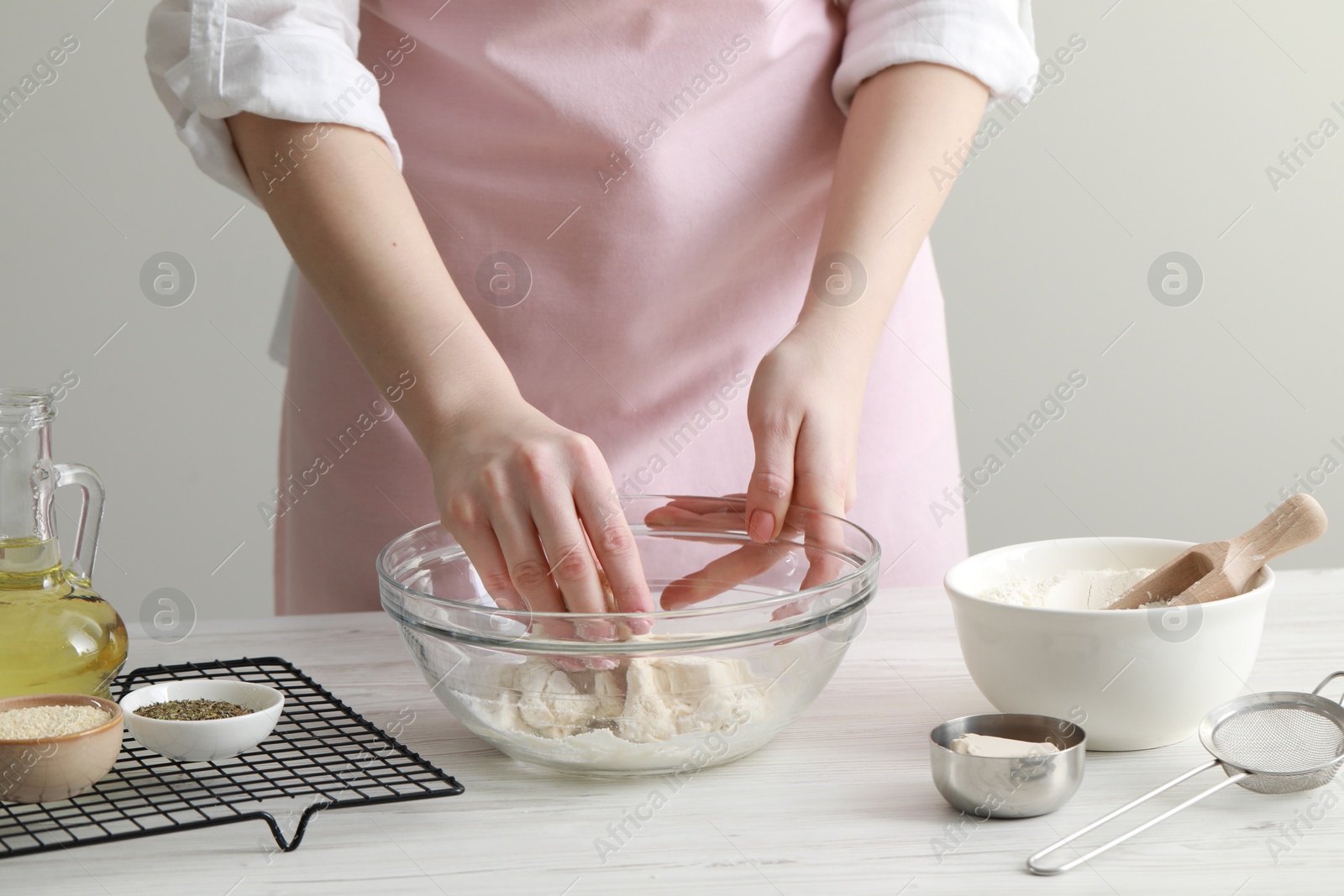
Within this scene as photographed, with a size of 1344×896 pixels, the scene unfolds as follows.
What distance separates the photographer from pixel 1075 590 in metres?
0.84

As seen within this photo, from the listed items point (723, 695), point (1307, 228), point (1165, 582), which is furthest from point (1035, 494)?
point (723, 695)

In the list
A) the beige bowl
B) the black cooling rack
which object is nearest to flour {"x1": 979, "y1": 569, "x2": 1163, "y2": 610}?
the black cooling rack

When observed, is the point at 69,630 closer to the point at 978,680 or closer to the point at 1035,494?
Result: the point at 978,680

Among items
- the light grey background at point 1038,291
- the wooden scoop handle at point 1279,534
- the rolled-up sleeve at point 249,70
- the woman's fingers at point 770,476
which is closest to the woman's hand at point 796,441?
the woman's fingers at point 770,476

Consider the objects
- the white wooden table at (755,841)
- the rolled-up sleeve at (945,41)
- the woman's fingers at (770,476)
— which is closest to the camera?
the white wooden table at (755,841)

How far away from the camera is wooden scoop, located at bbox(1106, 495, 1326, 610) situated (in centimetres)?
75

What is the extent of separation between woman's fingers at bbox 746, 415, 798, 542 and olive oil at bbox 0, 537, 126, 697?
0.43 meters

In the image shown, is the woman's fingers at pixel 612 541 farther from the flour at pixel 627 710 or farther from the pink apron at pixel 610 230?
the pink apron at pixel 610 230

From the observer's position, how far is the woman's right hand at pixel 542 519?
2.33 ft

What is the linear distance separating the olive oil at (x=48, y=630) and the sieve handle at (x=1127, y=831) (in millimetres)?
576

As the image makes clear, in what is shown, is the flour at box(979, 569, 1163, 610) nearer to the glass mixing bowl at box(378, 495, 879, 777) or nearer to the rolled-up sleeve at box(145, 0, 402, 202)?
the glass mixing bowl at box(378, 495, 879, 777)

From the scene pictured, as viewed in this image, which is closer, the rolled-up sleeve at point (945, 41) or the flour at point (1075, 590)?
the flour at point (1075, 590)

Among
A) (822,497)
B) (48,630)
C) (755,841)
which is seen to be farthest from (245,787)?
(822,497)

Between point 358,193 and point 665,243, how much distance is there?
35 cm
